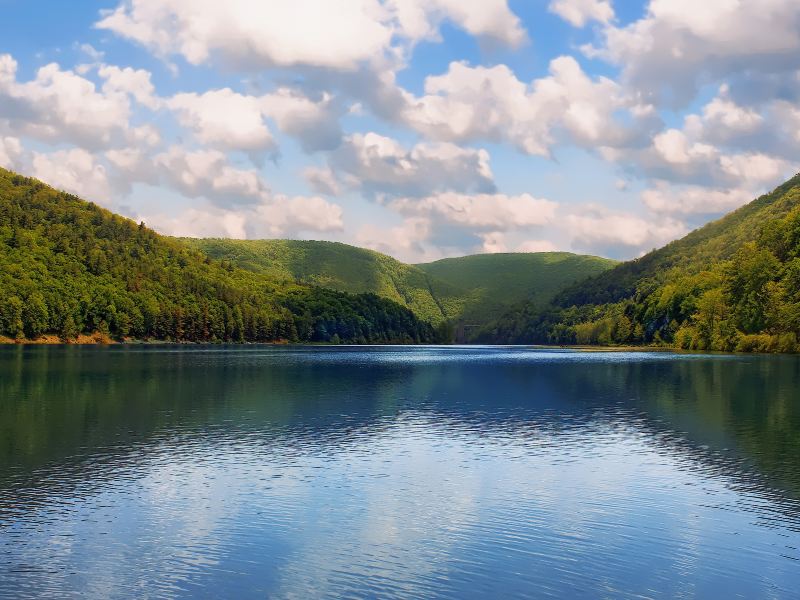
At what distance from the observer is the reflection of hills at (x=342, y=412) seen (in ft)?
146

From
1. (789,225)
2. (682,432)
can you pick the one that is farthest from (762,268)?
(682,432)

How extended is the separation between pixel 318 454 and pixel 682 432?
2715cm

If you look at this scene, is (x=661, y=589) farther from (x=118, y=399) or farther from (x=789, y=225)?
(x=789, y=225)

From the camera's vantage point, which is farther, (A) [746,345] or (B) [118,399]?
(A) [746,345]

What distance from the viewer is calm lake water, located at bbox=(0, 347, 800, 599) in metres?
24.5

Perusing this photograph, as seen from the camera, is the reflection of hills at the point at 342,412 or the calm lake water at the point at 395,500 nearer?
the calm lake water at the point at 395,500

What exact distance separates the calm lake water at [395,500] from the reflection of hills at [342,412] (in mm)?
352

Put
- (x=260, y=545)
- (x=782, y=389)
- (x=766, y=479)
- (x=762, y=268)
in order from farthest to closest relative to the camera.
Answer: (x=762, y=268) → (x=782, y=389) → (x=766, y=479) → (x=260, y=545)

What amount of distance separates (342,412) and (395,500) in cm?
3316

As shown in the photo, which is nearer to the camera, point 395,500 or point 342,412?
point 395,500

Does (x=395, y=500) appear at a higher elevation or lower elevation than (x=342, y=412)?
lower

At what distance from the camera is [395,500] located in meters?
34.9

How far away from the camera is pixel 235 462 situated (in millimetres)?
42812

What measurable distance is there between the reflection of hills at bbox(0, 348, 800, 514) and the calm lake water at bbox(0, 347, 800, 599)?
35cm
